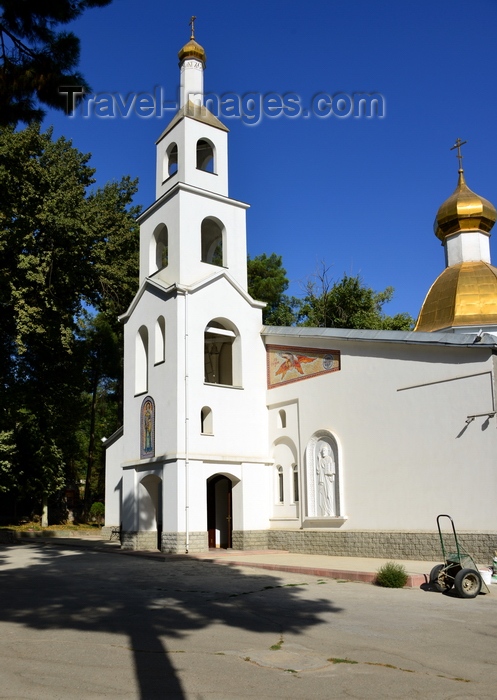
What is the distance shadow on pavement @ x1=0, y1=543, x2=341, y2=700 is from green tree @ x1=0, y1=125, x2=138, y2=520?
36.5 feet

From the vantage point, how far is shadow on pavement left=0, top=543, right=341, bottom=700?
7.37 metres

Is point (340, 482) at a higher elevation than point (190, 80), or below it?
below

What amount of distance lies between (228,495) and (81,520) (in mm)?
20399

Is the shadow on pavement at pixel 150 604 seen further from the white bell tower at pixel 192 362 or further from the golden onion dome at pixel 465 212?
the golden onion dome at pixel 465 212

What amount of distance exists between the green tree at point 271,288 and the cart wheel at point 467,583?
2620 centimetres

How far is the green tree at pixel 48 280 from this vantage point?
23.4m

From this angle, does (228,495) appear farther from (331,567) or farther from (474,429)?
(474,429)

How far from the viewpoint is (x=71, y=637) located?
297 inches

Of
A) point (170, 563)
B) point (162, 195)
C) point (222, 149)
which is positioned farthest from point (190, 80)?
point (170, 563)

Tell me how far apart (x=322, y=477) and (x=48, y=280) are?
12398mm

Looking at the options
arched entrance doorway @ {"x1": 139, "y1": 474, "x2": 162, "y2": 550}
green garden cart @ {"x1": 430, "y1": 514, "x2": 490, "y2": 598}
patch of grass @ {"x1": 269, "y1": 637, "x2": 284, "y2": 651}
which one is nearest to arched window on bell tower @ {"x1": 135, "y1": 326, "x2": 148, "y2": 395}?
arched entrance doorway @ {"x1": 139, "y1": 474, "x2": 162, "y2": 550}

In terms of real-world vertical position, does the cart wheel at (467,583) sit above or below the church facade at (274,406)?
below

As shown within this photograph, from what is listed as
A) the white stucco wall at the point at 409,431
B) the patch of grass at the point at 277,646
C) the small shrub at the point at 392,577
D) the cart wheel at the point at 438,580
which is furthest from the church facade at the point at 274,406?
the patch of grass at the point at 277,646

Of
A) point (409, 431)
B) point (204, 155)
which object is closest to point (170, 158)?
point (204, 155)
